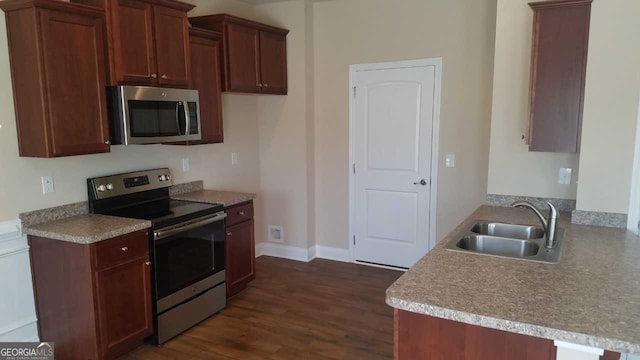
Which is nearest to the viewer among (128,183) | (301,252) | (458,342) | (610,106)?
(458,342)

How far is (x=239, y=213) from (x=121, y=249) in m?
1.20

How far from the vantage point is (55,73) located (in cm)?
270

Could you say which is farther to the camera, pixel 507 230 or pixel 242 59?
pixel 242 59

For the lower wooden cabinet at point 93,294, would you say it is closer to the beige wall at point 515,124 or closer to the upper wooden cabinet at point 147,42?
the upper wooden cabinet at point 147,42

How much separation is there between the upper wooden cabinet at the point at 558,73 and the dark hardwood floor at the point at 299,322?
1.80m

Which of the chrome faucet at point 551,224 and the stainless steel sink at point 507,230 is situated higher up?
the chrome faucet at point 551,224

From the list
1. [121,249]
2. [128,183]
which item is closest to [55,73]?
[128,183]

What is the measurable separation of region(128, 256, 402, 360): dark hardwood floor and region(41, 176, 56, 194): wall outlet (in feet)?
4.07

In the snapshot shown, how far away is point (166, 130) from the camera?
3359mm

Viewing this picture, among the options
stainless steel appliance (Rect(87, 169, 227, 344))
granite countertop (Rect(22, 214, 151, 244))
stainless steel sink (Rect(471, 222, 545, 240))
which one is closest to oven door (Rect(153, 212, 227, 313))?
stainless steel appliance (Rect(87, 169, 227, 344))

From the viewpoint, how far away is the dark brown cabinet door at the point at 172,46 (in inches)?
128

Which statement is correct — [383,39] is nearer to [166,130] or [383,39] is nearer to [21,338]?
[166,130]

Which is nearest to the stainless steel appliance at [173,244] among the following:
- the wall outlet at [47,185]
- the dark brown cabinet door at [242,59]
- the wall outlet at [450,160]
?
the wall outlet at [47,185]

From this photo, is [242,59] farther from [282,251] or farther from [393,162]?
[282,251]
